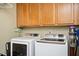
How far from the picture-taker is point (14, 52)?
11.8 ft

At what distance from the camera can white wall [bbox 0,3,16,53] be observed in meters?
4.02

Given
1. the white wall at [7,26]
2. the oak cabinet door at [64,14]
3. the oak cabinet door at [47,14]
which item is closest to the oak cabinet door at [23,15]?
the white wall at [7,26]

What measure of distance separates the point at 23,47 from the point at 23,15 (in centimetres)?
88

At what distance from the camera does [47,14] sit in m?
3.53

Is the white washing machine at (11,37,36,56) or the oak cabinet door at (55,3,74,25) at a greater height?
the oak cabinet door at (55,3,74,25)

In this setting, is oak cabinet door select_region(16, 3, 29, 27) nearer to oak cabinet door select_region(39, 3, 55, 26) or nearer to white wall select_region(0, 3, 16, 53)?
white wall select_region(0, 3, 16, 53)

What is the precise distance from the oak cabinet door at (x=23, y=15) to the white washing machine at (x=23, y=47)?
1.66 feet

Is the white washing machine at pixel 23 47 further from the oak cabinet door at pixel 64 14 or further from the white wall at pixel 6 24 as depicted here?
the oak cabinet door at pixel 64 14

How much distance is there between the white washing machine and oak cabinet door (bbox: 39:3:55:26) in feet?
1.83

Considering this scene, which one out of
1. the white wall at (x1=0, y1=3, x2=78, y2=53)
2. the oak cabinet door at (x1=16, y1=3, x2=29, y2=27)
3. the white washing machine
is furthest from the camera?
the white wall at (x1=0, y1=3, x2=78, y2=53)

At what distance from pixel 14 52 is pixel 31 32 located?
29.4 inches

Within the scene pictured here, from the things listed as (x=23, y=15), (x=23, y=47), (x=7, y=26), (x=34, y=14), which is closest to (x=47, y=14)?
(x=34, y=14)

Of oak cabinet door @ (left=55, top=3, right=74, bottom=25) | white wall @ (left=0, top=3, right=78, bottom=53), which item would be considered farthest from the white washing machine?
oak cabinet door @ (left=55, top=3, right=74, bottom=25)

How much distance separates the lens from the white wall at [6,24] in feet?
13.2
